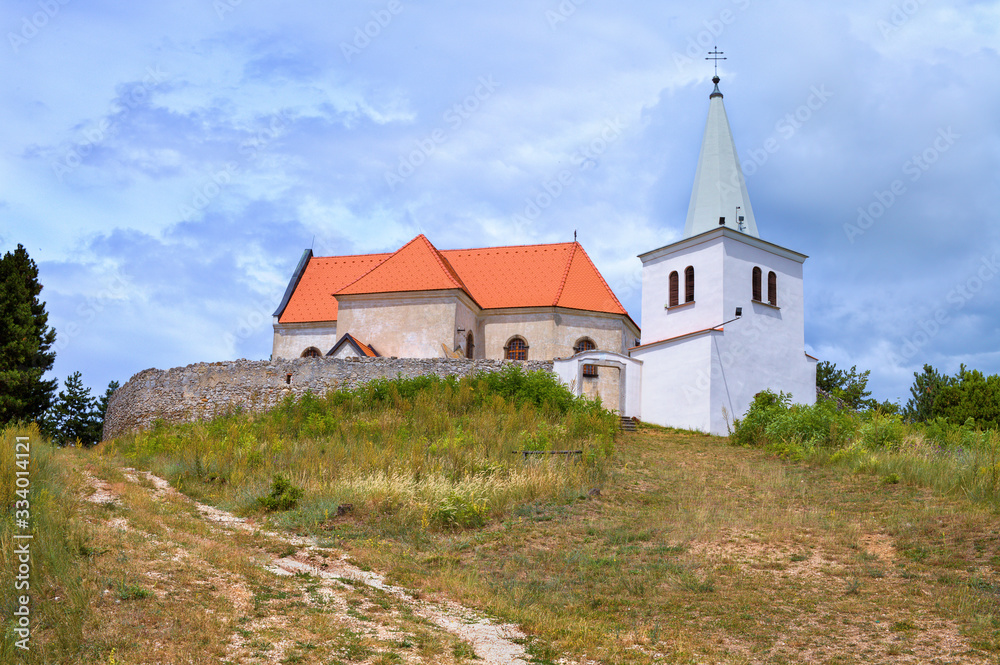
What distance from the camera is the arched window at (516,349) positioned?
31281mm

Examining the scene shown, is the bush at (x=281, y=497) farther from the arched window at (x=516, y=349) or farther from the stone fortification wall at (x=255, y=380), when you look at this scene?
the arched window at (x=516, y=349)

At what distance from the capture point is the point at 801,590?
938 cm

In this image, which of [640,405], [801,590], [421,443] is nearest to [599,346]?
[640,405]

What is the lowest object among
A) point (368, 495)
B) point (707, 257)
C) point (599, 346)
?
point (368, 495)

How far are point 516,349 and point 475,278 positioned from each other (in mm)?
3833

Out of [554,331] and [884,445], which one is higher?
[554,331]

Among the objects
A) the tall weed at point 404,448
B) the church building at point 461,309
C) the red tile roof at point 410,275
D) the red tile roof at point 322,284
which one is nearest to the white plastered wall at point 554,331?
the church building at point 461,309

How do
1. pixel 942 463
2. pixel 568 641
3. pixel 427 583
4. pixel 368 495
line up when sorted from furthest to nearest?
pixel 942 463
pixel 368 495
pixel 427 583
pixel 568 641

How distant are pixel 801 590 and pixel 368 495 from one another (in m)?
6.71

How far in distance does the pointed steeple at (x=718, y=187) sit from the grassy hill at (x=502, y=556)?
12.4 metres

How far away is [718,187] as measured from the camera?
2889cm

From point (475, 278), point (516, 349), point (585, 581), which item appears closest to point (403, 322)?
point (475, 278)

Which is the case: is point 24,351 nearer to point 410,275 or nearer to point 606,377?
point 410,275

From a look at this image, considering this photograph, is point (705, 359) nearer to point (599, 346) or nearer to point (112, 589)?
point (599, 346)
